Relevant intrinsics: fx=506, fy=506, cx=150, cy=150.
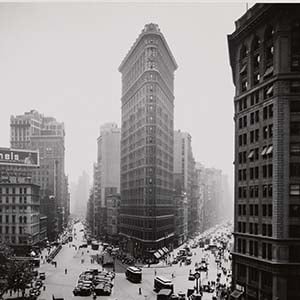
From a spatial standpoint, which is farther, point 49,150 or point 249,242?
point 49,150

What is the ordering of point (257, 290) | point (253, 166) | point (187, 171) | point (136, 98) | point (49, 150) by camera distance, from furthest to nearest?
point (49, 150), point (187, 171), point (136, 98), point (253, 166), point (257, 290)

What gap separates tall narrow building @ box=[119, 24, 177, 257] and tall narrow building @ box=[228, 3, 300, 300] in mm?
49041

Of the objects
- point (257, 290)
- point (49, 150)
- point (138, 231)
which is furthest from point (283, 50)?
point (49, 150)

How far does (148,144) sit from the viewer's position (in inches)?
4176

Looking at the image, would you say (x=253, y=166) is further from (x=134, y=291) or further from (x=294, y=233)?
(x=134, y=291)

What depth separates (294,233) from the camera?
46719 millimetres

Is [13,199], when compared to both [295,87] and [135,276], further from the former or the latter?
[295,87]

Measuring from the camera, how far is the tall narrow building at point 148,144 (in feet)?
345

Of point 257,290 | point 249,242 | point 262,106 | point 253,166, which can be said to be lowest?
point 257,290

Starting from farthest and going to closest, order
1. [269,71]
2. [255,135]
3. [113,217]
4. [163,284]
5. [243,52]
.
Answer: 1. [113,217]
2. [163,284]
3. [243,52]
4. [255,135]
5. [269,71]

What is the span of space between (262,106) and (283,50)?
20.3ft

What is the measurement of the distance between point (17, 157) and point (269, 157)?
8820 cm

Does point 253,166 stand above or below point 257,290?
above

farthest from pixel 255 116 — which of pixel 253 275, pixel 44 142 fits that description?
pixel 44 142
